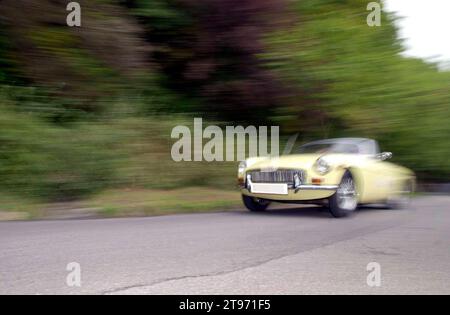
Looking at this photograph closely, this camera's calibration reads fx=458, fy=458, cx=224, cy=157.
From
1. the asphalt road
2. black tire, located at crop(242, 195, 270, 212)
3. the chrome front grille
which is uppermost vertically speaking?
the chrome front grille

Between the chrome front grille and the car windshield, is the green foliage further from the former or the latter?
the car windshield

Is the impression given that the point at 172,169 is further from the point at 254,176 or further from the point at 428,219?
the point at 428,219

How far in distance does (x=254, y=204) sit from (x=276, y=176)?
42.9 inches

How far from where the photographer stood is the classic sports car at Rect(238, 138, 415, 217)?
708cm

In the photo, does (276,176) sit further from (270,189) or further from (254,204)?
(254,204)

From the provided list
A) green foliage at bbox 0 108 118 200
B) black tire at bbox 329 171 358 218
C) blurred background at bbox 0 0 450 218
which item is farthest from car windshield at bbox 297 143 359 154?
green foliage at bbox 0 108 118 200

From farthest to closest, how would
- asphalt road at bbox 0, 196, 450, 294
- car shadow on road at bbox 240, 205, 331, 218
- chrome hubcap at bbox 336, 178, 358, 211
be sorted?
car shadow on road at bbox 240, 205, 331, 218 → chrome hubcap at bbox 336, 178, 358, 211 → asphalt road at bbox 0, 196, 450, 294

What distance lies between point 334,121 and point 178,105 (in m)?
4.51

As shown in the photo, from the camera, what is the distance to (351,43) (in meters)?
12.9

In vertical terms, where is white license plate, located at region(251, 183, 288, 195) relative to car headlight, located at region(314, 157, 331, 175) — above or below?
below

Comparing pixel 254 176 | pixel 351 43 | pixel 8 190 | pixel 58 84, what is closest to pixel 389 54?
pixel 351 43

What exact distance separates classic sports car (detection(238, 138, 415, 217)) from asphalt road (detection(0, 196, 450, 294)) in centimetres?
40

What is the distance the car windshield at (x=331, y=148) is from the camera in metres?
8.15

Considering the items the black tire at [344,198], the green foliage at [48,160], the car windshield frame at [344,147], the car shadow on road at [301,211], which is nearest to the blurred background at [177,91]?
the green foliage at [48,160]
